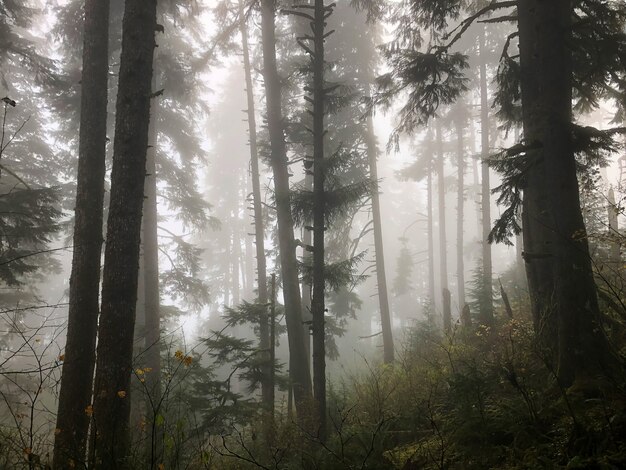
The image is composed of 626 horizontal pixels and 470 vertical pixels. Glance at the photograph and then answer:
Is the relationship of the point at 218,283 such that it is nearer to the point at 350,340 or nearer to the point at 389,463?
the point at 350,340

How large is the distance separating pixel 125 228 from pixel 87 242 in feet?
6.31

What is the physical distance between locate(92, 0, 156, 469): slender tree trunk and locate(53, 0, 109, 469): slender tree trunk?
1.28 m

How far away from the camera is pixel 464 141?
2359cm

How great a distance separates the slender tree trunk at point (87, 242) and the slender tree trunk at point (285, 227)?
4045 millimetres

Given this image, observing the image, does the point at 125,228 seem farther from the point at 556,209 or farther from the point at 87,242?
the point at 556,209

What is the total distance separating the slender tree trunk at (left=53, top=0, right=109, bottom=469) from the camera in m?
5.73

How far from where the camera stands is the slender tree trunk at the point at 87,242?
5727 millimetres

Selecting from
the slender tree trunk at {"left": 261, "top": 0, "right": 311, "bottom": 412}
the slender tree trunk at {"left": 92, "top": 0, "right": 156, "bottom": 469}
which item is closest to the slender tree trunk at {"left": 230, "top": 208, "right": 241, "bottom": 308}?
the slender tree trunk at {"left": 261, "top": 0, "right": 311, "bottom": 412}

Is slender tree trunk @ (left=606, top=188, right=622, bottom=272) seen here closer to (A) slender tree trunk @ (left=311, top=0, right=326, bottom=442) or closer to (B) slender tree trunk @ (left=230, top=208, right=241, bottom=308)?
(A) slender tree trunk @ (left=311, top=0, right=326, bottom=442)

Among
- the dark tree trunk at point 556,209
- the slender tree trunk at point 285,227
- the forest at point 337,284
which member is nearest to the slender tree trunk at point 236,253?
the forest at point 337,284

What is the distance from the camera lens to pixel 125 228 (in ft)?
17.2

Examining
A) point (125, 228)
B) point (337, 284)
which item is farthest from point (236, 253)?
point (125, 228)

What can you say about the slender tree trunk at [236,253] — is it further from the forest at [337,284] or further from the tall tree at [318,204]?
the tall tree at [318,204]

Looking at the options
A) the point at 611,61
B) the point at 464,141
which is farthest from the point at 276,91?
the point at 464,141
